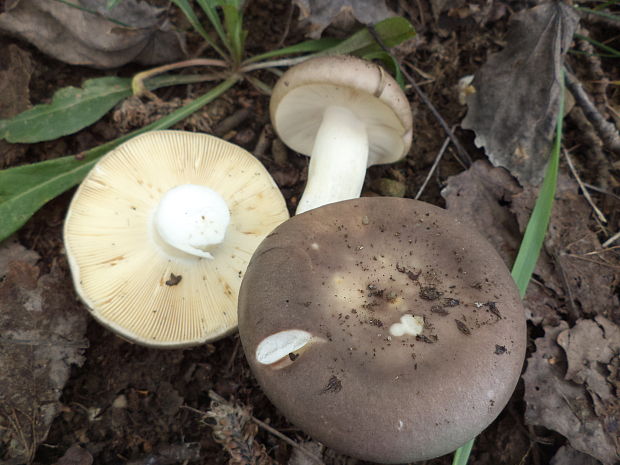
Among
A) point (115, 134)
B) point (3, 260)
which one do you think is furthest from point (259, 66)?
point (3, 260)

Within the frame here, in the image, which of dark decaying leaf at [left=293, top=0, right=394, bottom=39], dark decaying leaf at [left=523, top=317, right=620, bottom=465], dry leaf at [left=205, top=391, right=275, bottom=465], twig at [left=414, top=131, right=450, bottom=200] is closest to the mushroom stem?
twig at [left=414, top=131, right=450, bottom=200]

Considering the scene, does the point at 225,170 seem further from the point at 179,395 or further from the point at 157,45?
the point at 179,395

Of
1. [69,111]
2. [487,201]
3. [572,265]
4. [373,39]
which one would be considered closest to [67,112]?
[69,111]

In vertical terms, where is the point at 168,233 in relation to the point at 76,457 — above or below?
above

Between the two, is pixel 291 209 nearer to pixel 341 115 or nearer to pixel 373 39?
pixel 341 115

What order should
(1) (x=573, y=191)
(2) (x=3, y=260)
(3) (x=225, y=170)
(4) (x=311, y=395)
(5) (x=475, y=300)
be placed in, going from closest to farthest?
(4) (x=311, y=395) < (5) (x=475, y=300) < (2) (x=3, y=260) < (3) (x=225, y=170) < (1) (x=573, y=191)

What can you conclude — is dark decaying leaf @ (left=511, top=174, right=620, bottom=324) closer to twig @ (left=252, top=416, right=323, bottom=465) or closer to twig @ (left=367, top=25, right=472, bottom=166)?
twig @ (left=367, top=25, right=472, bottom=166)
